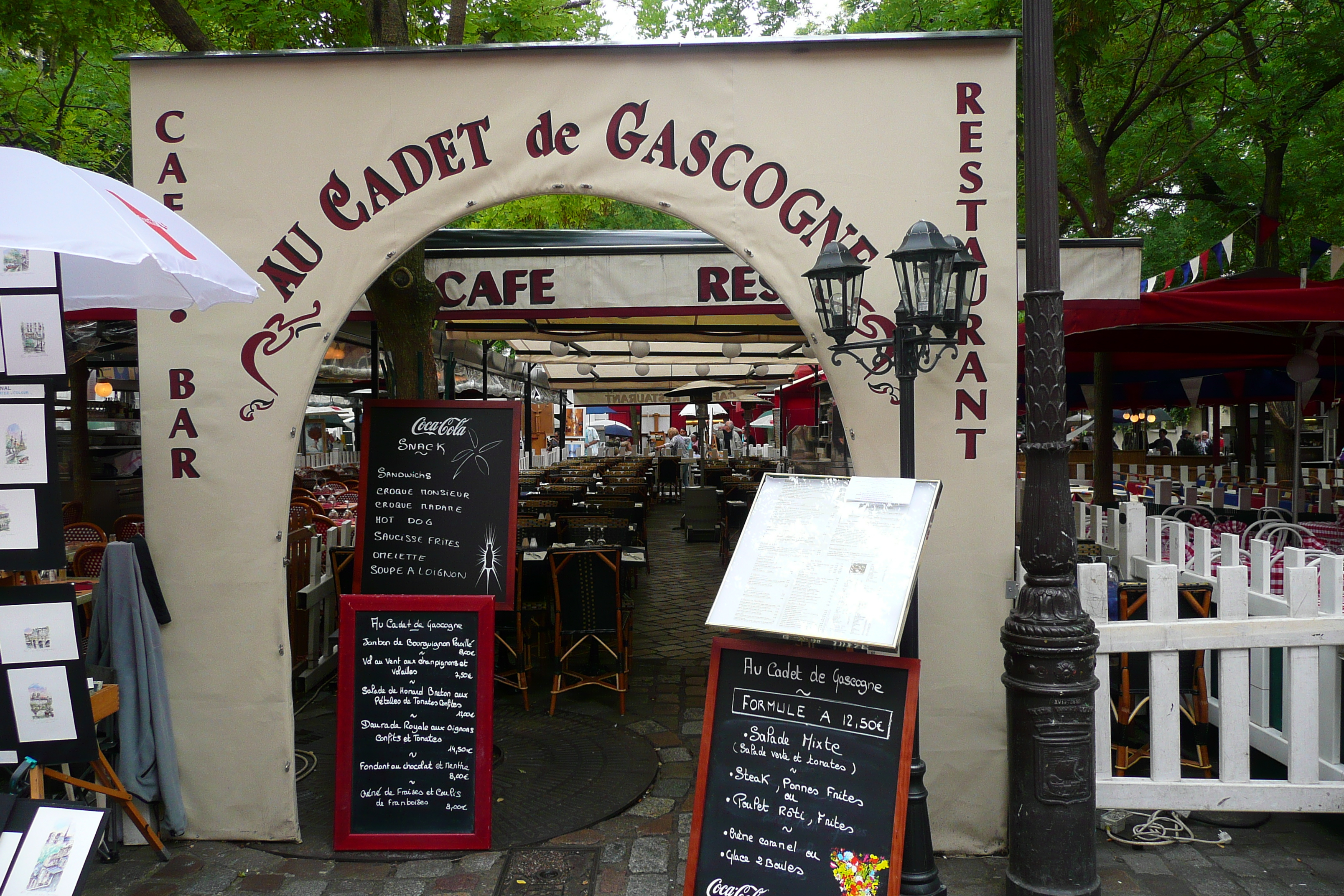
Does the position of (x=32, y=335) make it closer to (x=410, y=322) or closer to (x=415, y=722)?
(x=415, y=722)

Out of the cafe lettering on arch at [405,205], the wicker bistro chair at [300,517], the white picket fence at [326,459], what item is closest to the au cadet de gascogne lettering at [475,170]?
the cafe lettering on arch at [405,205]

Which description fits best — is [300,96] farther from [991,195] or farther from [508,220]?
[508,220]

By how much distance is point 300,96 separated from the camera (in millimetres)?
4254

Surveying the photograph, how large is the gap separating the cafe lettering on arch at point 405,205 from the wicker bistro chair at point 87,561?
11.6 ft

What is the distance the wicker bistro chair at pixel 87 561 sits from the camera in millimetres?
7023

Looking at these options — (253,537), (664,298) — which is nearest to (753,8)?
(664,298)

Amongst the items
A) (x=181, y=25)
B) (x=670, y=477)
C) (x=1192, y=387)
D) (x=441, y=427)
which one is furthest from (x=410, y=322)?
(x=670, y=477)

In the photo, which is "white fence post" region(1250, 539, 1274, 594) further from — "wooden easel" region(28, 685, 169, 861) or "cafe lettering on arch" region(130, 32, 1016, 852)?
"wooden easel" region(28, 685, 169, 861)

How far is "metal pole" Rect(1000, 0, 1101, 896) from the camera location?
11.3ft

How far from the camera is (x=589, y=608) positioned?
6113 mm

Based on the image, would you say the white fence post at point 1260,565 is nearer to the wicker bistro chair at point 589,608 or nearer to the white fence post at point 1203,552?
the white fence post at point 1203,552

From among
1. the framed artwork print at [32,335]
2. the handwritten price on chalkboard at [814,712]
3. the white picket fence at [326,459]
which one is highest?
the framed artwork print at [32,335]

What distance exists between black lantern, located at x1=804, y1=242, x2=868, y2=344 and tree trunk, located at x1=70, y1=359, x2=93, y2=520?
8816 millimetres

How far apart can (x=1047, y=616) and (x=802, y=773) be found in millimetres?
1178
